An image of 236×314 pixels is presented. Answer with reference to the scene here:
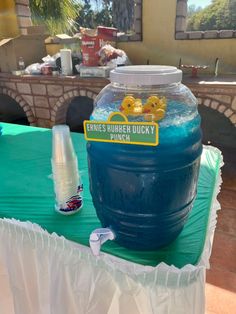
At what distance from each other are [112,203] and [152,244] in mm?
161

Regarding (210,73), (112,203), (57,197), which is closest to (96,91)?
(210,73)

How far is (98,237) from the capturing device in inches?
25.4

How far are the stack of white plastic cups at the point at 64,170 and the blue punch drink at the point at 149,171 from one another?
14cm

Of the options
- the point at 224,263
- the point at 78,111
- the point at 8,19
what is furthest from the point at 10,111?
the point at 224,263

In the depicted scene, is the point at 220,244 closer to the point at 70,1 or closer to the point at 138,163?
the point at 138,163

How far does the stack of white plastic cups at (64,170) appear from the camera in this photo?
787mm

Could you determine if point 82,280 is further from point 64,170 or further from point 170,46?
point 170,46

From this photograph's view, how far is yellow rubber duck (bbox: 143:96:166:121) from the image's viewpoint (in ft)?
1.84

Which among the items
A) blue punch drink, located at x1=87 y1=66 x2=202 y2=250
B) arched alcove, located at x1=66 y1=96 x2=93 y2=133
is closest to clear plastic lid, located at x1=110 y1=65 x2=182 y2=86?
blue punch drink, located at x1=87 y1=66 x2=202 y2=250

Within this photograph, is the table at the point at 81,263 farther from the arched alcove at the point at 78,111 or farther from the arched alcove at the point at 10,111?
the arched alcove at the point at 10,111

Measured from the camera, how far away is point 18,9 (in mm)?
3555

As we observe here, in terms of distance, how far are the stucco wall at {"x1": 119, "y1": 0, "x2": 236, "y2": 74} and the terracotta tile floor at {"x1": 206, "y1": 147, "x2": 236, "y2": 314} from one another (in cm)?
142

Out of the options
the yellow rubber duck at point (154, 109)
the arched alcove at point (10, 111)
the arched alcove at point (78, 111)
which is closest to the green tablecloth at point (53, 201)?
the yellow rubber duck at point (154, 109)

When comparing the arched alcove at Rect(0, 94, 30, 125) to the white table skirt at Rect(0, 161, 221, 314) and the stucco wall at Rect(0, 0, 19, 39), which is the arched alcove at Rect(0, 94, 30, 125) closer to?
the stucco wall at Rect(0, 0, 19, 39)
